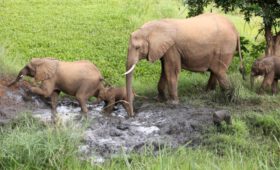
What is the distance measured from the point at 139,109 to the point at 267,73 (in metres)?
1.87

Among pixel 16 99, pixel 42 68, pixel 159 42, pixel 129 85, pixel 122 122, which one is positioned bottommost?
pixel 122 122

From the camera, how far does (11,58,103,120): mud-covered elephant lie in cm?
798

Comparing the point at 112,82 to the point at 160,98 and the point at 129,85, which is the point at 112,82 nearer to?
the point at 160,98

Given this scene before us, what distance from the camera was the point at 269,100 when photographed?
27.3 feet

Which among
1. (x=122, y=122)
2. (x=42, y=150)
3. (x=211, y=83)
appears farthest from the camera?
(x=211, y=83)

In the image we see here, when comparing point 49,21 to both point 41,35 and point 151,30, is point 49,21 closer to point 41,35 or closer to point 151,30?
point 41,35

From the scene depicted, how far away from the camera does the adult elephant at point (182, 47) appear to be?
825 centimetres

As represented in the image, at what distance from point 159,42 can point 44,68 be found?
156 centimetres

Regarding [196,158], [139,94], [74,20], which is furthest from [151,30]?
[74,20]

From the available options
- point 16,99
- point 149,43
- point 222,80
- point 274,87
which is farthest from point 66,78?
point 274,87

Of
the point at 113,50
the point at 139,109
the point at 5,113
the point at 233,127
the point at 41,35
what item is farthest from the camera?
the point at 41,35

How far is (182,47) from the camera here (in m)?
8.45

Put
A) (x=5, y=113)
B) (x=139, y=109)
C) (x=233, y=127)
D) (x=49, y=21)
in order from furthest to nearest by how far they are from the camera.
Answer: (x=49, y=21) → (x=139, y=109) → (x=5, y=113) → (x=233, y=127)

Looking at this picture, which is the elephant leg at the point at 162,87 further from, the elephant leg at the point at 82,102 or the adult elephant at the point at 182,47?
the elephant leg at the point at 82,102
